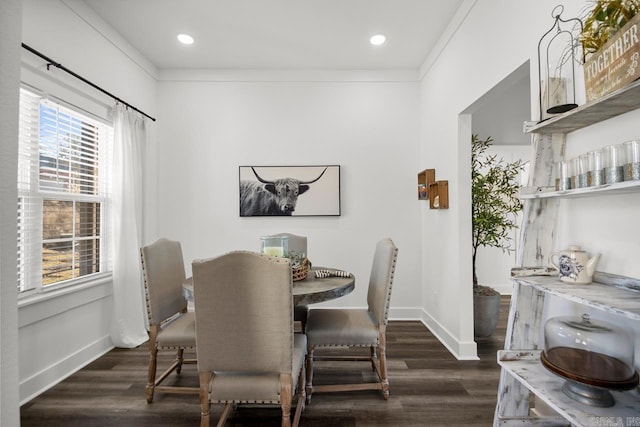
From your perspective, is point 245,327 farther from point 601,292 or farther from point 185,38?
point 185,38

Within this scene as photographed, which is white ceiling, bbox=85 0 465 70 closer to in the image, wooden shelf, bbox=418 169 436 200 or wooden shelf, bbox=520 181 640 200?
wooden shelf, bbox=418 169 436 200

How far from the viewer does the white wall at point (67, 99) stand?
87.7 inches

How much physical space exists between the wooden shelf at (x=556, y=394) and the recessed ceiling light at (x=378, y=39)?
2915 mm

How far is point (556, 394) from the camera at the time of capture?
1.23 metres

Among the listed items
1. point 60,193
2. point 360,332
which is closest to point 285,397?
point 360,332

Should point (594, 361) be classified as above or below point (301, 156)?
below

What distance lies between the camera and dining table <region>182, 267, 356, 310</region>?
189cm

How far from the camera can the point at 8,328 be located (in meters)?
1.52

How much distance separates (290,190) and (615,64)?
3.05 meters

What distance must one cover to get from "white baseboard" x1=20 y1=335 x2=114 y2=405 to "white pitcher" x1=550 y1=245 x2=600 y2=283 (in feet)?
10.6

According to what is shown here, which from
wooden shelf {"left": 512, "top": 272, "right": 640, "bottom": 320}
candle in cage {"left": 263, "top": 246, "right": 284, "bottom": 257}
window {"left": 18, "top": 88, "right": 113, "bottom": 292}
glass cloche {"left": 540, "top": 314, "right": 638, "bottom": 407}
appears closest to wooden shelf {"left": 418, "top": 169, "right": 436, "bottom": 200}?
candle in cage {"left": 263, "top": 246, "right": 284, "bottom": 257}

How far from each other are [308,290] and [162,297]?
1.08 m

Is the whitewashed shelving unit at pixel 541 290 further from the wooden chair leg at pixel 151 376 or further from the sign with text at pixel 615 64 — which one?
the wooden chair leg at pixel 151 376

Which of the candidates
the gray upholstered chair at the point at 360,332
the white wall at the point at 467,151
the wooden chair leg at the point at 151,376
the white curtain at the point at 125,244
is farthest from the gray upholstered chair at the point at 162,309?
the white wall at the point at 467,151
